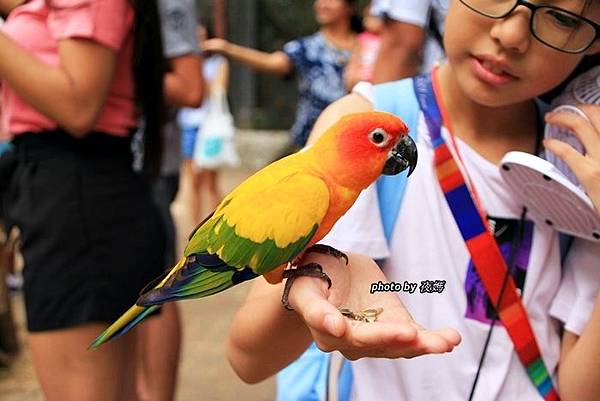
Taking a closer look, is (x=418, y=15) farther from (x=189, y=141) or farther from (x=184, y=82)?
(x=189, y=141)

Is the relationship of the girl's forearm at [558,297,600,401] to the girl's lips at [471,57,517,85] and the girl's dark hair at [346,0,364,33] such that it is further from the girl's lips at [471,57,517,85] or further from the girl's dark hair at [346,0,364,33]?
the girl's dark hair at [346,0,364,33]

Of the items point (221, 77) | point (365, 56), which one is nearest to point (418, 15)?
point (365, 56)

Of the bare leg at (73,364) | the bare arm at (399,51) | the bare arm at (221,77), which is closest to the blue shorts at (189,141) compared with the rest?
the bare arm at (221,77)

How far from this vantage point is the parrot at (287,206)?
0.70 meters

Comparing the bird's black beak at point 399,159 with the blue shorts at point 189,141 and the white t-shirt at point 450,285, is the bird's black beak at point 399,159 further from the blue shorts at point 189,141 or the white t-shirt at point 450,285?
the blue shorts at point 189,141

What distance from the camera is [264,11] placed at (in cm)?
806

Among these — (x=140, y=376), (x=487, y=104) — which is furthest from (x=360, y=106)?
(x=140, y=376)

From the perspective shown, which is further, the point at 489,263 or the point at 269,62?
the point at 269,62

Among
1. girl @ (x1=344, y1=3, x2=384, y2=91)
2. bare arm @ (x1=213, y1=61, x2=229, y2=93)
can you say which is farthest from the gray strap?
bare arm @ (x1=213, y1=61, x2=229, y2=93)

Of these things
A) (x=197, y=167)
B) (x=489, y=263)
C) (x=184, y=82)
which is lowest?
(x=197, y=167)

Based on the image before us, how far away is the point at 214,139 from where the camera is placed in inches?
189

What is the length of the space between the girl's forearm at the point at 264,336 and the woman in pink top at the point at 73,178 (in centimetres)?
48

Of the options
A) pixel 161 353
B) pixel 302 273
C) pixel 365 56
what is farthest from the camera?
pixel 365 56

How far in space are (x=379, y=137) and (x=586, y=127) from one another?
0.47m
